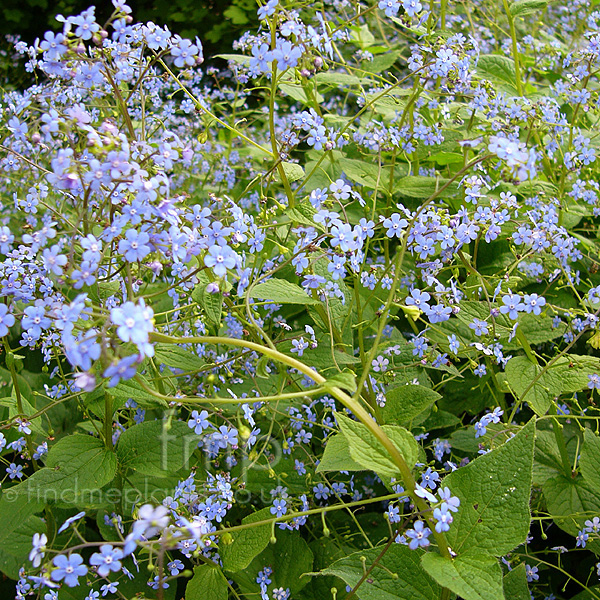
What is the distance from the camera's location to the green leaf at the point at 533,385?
2.07 meters

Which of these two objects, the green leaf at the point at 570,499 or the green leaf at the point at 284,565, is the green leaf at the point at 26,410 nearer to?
A: the green leaf at the point at 284,565

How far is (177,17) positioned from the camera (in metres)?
7.59

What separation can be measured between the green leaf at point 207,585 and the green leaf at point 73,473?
419 millimetres

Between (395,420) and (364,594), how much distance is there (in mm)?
565

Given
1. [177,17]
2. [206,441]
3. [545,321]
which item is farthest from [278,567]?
[177,17]

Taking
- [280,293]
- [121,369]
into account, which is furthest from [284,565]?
[121,369]

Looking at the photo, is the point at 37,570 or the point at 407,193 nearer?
the point at 37,570

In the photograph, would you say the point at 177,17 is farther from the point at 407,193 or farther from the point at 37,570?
the point at 37,570

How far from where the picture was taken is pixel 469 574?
147 centimetres

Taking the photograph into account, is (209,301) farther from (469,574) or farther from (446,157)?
(446,157)

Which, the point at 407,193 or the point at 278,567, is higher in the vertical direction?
the point at 407,193

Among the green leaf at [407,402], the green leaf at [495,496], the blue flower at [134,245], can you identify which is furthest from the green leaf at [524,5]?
the blue flower at [134,245]

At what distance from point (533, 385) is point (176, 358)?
4.08 feet

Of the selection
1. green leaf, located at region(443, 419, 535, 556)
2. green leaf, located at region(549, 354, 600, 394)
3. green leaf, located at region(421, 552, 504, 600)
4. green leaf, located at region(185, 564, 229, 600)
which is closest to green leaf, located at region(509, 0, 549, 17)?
green leaf, located at region(549, 354, 600, 394)
